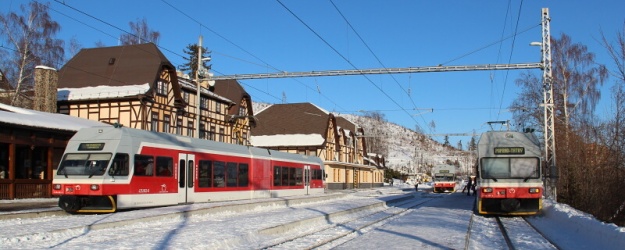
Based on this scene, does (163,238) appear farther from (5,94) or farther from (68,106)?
(5,94)

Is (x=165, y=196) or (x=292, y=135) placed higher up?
(x=292, y=135)

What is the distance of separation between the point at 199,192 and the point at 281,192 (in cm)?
964

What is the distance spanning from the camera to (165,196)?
65.8 feet

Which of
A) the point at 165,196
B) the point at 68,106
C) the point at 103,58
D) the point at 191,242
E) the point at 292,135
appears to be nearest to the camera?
→ the point at 191,242

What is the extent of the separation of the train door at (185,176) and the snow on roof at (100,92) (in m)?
16.3

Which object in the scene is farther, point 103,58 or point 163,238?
point 103,58

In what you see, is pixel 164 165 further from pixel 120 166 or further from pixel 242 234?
pixel 242 234

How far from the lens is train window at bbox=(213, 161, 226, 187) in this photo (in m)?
23.5

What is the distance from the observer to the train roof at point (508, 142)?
19.4 m

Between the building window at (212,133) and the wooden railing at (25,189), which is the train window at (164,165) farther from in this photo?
the building window at (212,133)

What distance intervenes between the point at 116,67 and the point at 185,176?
21.5 m

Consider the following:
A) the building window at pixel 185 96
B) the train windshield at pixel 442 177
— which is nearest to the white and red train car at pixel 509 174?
the building window at pixel 185 96

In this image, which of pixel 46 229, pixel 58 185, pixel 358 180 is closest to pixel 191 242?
pixel 46 229

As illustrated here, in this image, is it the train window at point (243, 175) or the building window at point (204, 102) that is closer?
the train window at point (243, 175)
